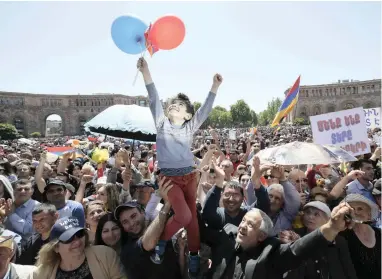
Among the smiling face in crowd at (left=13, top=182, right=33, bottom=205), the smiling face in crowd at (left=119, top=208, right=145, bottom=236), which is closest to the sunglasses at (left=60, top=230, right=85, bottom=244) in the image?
the smiling face in crowd at (left=119, top=208, right=145, bottom=236)

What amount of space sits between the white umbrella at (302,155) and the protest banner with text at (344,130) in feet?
9.72

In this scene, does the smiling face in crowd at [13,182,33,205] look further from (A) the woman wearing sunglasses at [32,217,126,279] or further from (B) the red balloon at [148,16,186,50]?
(B) the red balloon at [148,16,186,50]

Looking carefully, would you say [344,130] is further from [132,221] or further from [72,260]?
[72,260]

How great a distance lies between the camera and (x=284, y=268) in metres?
2.44

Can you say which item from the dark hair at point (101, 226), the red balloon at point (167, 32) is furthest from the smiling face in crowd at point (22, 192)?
the red balloon at point (167, 32)

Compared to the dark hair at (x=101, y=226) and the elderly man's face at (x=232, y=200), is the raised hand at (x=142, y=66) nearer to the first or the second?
the dark hair at (x=101, y=226)

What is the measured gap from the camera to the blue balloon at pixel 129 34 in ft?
10.0

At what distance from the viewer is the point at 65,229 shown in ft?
8.87

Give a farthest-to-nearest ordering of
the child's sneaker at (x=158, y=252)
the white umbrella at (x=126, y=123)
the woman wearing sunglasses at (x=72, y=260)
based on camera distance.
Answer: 1. the white umbrella at (x=126, y=123)
2. the child's sneaker at (x=158, y=252)
3. the woman wearing sunglasses at (x=72, y=260)

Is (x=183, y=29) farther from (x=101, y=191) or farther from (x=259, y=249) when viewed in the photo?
(x=101, y=191)

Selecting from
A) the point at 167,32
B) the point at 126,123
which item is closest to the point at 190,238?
the point at 167,32

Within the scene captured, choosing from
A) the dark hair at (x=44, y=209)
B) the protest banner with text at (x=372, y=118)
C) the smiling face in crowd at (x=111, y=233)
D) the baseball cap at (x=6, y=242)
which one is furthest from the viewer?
the protest banner with text at (x=372, y=118)

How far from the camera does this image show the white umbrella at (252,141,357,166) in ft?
12.3

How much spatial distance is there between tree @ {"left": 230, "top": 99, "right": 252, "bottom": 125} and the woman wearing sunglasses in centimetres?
9692
